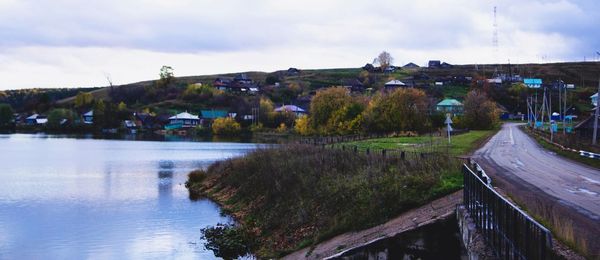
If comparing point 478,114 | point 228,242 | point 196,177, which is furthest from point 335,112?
point 228,242

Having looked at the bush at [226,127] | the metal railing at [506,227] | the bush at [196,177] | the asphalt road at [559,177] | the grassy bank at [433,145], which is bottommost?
the bush at [226,127]

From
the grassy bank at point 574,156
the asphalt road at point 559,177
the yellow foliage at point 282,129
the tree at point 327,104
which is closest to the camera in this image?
→ the asphalt road at point 559,177

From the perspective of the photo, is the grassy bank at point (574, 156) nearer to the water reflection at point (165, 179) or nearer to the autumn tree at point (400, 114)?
the water reflection at point (165, 179)

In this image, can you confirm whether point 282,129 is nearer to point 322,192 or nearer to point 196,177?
point 196,177

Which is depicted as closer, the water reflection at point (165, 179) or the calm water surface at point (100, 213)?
the calm water surface at point (100, 213)

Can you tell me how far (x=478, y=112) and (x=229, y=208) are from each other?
253 ft

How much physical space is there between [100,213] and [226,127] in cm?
13499

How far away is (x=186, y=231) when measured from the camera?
1320 inches

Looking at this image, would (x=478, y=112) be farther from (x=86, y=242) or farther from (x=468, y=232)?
(x=468, y=232)

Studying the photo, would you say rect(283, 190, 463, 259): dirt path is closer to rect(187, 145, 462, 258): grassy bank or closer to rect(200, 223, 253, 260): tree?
rect(187, 145, 462, 258): grassy bank

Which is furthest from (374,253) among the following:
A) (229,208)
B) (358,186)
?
(229,208)

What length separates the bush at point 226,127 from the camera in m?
173

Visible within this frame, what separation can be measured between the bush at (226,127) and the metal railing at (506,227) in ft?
520

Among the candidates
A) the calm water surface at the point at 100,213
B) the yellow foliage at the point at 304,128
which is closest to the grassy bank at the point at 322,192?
the calm water surface at the point at 100,213
